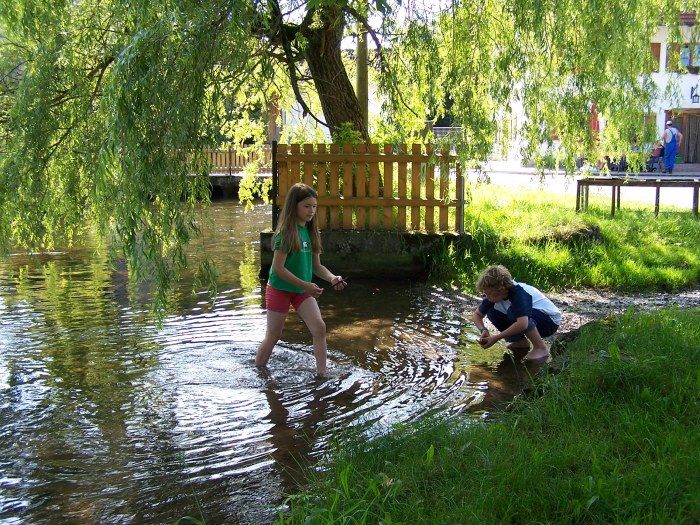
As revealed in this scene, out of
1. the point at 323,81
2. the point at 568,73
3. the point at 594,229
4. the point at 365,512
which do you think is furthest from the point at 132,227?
the point at 594,229

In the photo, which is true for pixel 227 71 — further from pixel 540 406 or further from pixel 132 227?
pixel 540 406

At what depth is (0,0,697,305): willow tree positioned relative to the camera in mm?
5539

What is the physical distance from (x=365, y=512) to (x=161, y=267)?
9.36 ft

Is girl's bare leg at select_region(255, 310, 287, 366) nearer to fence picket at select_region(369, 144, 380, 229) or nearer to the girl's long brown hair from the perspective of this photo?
the girl's long brown hair

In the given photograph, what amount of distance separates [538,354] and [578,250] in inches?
181

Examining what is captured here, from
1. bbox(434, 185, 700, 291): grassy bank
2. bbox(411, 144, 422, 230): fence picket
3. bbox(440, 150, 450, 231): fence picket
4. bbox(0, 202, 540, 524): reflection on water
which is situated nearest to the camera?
bbox(0, 202, 540, 524): reflection on water

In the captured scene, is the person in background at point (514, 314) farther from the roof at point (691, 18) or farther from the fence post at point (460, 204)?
the fence post at point (460, 204)

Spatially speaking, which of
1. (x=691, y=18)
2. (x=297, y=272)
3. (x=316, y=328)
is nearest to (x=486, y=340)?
(x=316, y=328)

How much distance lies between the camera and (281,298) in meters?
6.54

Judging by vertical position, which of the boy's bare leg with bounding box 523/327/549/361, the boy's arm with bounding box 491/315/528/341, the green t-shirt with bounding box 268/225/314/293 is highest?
the green t-shirt with bounding box 268/225/314/293

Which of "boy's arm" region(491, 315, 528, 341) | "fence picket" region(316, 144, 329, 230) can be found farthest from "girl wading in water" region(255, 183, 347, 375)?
"fence picket" region(316, 144, 329, 230)

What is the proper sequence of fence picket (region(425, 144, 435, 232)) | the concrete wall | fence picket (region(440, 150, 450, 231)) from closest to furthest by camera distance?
fence picket (region(440, 150, 450, 231)) < the concrete wall < fence picket (region(425, 144, 435, 232))

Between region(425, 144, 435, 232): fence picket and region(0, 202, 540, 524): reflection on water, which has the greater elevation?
region(425, 144, 435, 232): fence picket

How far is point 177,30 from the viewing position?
18.3 ft
